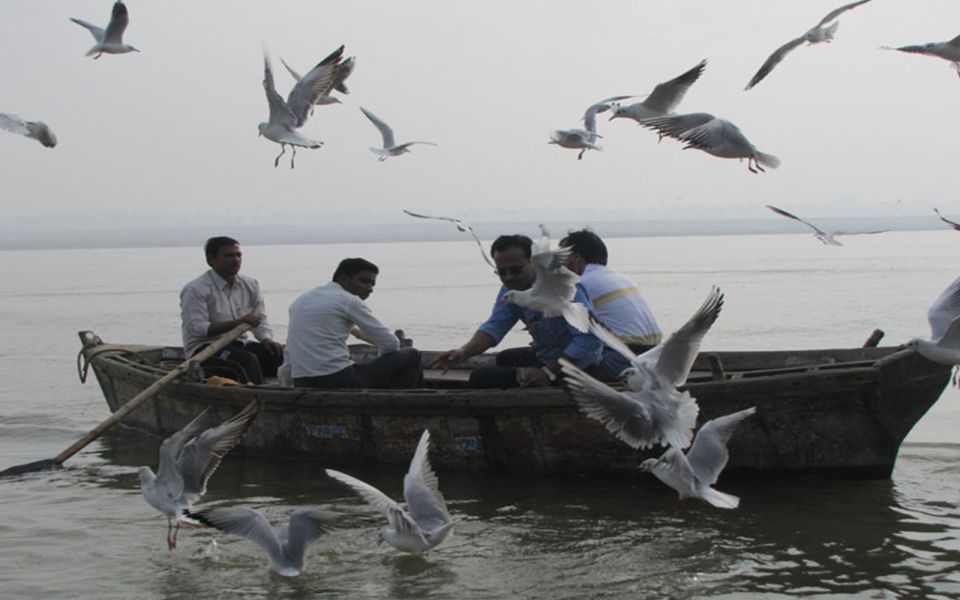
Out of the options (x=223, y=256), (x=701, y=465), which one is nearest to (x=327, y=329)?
(x=223, y=256)

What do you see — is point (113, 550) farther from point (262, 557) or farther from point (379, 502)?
point (379, 502)

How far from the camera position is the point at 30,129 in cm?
1064

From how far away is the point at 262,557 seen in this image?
24.7ft

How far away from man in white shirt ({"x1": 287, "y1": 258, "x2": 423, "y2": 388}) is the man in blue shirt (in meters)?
0.48

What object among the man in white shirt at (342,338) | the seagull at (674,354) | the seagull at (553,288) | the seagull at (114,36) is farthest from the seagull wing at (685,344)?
the seagull at (114,36)

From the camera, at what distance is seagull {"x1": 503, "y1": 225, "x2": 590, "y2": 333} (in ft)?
25.3

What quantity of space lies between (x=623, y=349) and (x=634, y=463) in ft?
6.93

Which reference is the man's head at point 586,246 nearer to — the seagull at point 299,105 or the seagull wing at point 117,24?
the seagull at point 299,105

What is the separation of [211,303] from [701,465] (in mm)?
5288

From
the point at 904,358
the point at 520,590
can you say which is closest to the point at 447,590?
the point at 520,590

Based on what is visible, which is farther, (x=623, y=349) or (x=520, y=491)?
(x=520, y=491)

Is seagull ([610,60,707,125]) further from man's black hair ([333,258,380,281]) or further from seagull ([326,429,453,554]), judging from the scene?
seagull ([326,429,453,554])

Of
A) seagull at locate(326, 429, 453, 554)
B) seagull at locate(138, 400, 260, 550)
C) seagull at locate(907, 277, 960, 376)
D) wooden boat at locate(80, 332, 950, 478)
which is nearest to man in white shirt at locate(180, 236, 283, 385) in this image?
wooden boat at locate(80, 332, 950, 478)

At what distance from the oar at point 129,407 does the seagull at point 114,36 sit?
2811 millimetres
